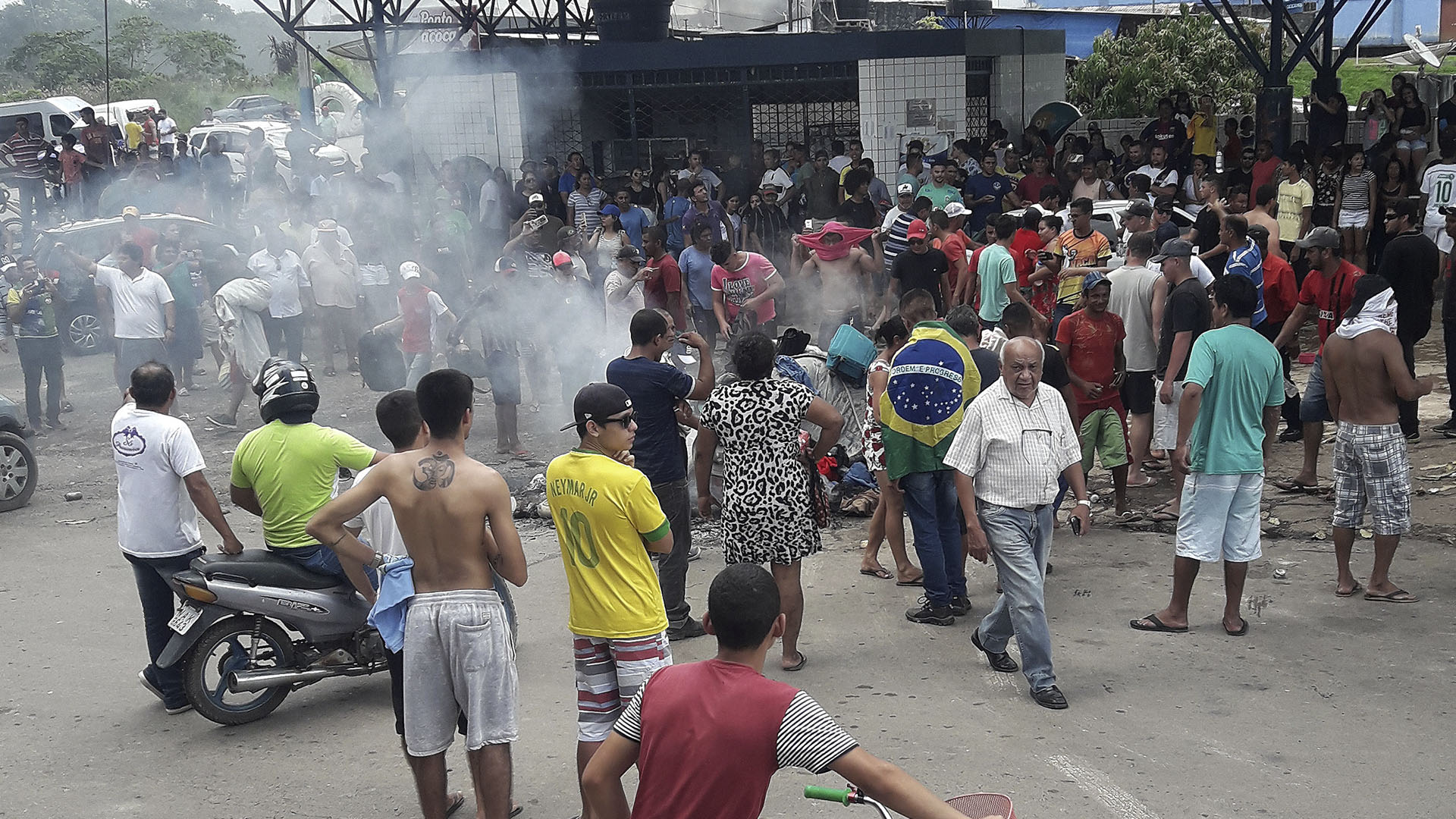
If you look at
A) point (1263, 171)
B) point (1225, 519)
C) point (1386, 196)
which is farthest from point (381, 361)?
point (1386, 196)

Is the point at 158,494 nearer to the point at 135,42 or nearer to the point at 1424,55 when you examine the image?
the point at 1424,55

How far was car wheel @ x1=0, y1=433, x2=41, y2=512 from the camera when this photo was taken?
9.90 m

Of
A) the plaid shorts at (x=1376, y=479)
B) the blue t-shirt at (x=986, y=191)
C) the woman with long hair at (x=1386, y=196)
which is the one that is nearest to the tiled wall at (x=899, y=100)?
the blue t-shirt at (x=986, y=191)

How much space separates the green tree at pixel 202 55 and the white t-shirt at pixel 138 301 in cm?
4865

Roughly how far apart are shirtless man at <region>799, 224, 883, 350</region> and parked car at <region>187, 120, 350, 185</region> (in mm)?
9764

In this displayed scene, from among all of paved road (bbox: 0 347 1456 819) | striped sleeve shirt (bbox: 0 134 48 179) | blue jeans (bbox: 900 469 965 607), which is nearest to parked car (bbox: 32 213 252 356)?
striped sleeve shirt (bbox: 0 134 48 179)

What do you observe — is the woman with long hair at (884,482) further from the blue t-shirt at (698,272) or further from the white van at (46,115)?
the white van at (46,115)

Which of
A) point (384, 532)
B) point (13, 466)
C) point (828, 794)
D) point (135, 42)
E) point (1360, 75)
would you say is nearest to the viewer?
point (828, 794)

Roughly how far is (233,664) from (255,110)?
35861mm

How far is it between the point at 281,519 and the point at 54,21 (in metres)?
75.3

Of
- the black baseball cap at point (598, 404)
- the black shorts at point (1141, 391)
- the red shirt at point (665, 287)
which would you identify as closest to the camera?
the black baseball cap at point (598, 404)

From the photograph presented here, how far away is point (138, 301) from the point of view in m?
11.6

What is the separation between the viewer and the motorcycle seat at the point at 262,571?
570 centimetres

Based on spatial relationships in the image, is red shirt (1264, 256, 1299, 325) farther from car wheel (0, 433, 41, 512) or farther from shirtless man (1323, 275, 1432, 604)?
car wheel (0, 433, 41, 512)
